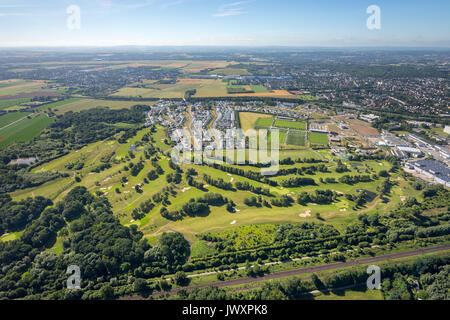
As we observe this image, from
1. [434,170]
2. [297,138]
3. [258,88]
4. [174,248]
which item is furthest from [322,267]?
[258,88]

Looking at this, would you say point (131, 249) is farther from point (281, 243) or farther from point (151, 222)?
point (281, 243)

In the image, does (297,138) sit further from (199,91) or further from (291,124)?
(199,91)

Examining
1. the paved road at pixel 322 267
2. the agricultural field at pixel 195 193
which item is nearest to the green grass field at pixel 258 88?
the agricultural field at pixel 195 193

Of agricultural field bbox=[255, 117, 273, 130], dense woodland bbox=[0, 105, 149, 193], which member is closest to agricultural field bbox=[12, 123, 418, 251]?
dense woodland bbox=[0, 105, 149, 193]

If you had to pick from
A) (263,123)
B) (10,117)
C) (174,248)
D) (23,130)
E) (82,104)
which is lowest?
(174,248)

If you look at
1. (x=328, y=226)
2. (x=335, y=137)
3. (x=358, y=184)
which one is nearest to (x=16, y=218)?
(x=328, y=226)
